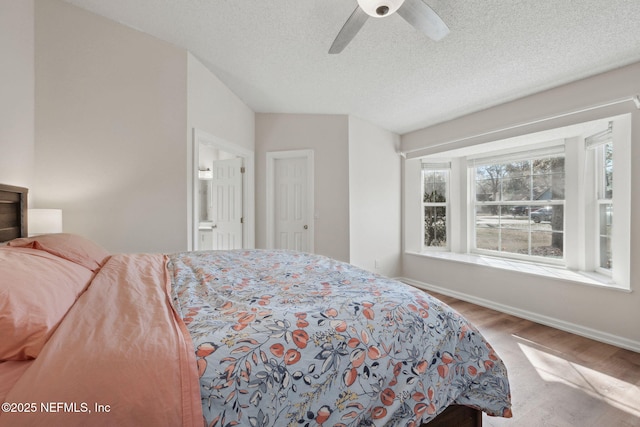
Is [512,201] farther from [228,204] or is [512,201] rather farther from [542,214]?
[228,204]

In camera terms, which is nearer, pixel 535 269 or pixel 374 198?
pixel 535 269

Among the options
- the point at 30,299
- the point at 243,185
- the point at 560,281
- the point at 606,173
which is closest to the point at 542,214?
the point at 606,173

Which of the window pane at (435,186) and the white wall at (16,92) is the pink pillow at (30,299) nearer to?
the white wall at (16,92)

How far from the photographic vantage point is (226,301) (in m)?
1.15

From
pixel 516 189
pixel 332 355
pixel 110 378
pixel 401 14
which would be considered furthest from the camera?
pixel 516 189

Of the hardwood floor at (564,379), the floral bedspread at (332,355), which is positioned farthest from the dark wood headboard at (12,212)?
the hardwood floor at (564,379)

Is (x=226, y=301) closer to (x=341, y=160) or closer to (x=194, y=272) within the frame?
(x=194, y=272)

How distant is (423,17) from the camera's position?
1.66 meters

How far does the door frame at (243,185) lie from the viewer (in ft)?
9.66

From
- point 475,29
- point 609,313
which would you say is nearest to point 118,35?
point 475,29

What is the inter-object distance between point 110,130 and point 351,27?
220 cm

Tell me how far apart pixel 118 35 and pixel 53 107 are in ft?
2.79

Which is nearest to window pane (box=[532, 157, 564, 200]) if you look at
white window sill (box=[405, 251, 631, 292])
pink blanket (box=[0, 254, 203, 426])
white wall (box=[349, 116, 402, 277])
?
white window sill (box=[405, 251, 631, 292])

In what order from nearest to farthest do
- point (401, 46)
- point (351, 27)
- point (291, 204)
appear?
point (351, 27) → point (401, 46) → point (291, 204)
